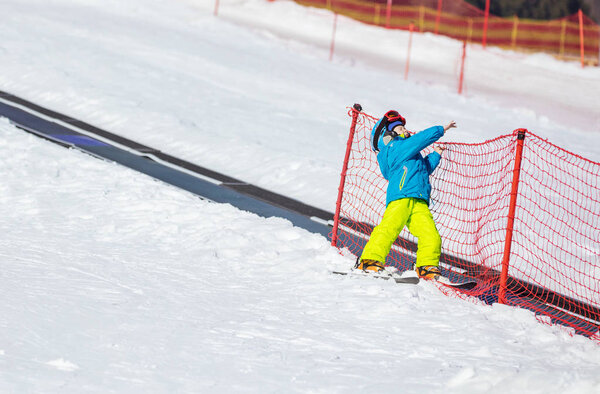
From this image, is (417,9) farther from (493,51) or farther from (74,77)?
(74,77)

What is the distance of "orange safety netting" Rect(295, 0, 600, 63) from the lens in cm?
3139

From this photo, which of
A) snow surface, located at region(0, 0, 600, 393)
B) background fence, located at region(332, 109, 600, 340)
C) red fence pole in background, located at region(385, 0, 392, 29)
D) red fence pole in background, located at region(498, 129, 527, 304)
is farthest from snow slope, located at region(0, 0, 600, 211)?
red fence pole in background, located at region(498, 129, 527, 304)

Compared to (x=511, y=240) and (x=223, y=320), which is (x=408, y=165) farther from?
(x=223, y=320)

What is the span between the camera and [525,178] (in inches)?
566

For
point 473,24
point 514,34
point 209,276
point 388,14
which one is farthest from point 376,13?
point 209,276

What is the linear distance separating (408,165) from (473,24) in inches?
1039

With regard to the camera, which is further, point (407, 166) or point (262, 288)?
point (407, 166)

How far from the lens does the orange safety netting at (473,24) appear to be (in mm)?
31391

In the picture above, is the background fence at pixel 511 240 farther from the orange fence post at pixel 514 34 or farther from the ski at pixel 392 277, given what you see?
the orange fence post at pixel 514 34

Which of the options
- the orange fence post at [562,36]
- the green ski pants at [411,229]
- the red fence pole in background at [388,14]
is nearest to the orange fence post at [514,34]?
the orange fence post at [562,36]

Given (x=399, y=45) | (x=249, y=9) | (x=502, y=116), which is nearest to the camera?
(x=502, y=116)

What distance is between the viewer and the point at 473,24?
110 feet

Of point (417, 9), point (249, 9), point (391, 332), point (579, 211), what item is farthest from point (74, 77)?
point (417, 9)

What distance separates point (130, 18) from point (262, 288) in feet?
74.7
